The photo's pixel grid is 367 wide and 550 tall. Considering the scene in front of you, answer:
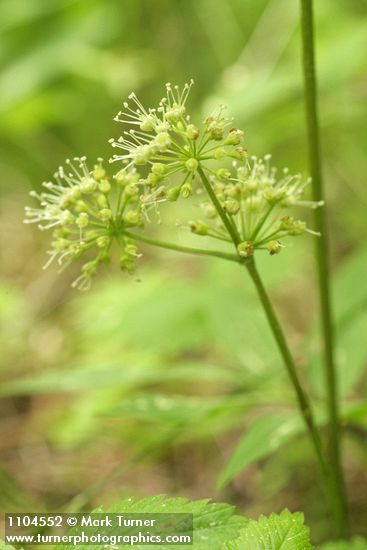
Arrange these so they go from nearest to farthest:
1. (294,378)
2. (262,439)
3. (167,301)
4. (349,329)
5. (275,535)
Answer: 1. (275,535)
2. (294,378)
3. (262,439)
4. (349,329)
5. (167,301)

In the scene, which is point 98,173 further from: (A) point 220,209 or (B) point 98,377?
(B) point 98,377

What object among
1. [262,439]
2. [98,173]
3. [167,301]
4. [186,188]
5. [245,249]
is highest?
[167,301]

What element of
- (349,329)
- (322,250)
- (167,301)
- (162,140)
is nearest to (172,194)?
(162,140)

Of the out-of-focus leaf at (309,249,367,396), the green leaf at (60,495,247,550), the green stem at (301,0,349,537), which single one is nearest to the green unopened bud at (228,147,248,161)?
the green stem at (301,0,349,537)

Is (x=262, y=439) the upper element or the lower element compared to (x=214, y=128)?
lower

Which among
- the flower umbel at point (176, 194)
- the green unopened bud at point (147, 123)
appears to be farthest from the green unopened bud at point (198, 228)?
the green unopened bud at point (147, 123)

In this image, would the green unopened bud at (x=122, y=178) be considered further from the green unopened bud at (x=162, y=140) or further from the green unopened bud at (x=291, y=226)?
the green unopened bud at (x=291, y=226)

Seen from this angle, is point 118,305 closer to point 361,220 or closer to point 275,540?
A: point 361,220

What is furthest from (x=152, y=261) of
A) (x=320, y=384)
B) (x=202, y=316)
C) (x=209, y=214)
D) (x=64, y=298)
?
(x=209, y=214)
